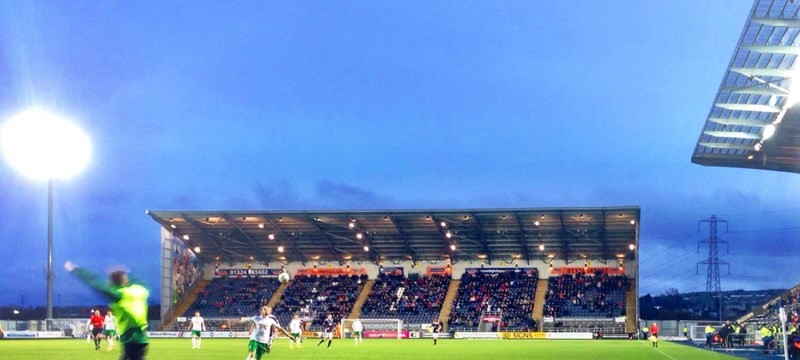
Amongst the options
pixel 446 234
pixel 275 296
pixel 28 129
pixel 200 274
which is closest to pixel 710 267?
pixel 446 234

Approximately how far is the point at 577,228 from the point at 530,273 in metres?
8.67

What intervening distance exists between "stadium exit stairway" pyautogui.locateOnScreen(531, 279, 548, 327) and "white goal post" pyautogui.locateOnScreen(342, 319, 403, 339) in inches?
442

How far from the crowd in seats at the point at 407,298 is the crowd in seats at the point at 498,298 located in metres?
1.83

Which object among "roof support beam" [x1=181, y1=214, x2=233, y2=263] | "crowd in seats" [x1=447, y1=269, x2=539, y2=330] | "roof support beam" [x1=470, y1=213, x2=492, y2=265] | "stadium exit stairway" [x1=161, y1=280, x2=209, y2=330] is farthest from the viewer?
"stadium exit stairway" [x1=161, y1=280, x2=209, y2=330]

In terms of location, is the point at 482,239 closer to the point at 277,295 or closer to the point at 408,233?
the point at 408,233

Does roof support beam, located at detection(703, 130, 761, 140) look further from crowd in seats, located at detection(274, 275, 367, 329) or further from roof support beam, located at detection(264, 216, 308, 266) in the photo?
crowd in seats, located at detection(274, 275, 367, 329)

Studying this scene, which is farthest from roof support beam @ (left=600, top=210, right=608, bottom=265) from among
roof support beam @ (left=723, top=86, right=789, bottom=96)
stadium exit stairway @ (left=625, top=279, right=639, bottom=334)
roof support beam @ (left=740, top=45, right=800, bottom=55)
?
roof support beam @ (left=740, top=45, right=800, bottom=55)

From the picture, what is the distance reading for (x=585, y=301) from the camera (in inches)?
2879

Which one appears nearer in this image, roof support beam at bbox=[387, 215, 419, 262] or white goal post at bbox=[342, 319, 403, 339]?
white goal post at bbox=[342, 319, 403, 339]

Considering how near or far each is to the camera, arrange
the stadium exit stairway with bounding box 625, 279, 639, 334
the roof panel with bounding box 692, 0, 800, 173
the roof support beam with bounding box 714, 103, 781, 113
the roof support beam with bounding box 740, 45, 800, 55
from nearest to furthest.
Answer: the roof panel with bounding box 692, 0, 800, 173 → the roof support beam with bounding box 740, 45, 800, 55 → the roof support beam with bounding box 714, 103, 781, 113 → the stadium exit stairway with bounding box 625, 279, 639, 334

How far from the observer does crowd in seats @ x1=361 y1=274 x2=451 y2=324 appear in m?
75.1

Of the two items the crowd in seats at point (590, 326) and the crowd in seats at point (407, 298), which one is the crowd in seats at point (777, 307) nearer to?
the crowd in seats at point (590, 326)

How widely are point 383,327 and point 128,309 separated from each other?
5866 centimetres

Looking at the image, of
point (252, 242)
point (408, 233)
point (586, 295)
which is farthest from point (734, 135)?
point (252, 242)
